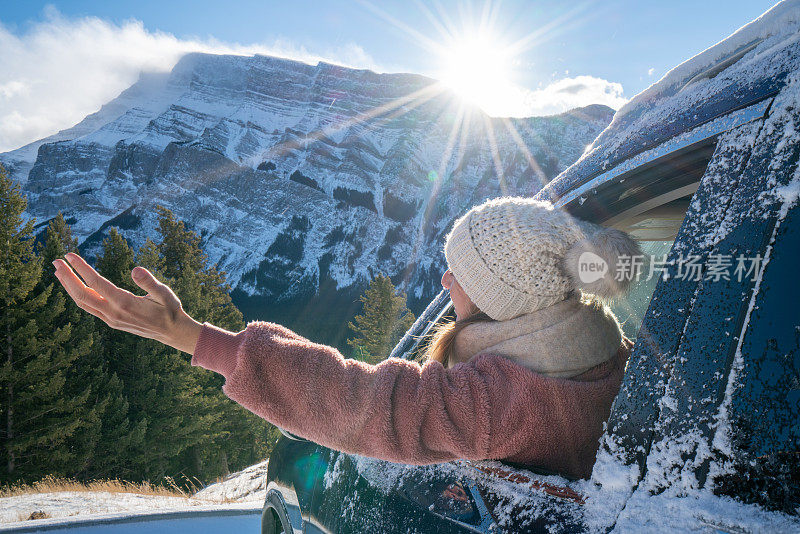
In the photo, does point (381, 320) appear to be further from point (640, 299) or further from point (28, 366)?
point (640, 299)

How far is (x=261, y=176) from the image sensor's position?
124m

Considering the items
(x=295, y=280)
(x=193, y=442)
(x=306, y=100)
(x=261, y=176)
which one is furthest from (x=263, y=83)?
(x=193, y=442)

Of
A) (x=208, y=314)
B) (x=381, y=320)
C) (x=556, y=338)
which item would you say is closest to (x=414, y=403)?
(x=556, y=338)

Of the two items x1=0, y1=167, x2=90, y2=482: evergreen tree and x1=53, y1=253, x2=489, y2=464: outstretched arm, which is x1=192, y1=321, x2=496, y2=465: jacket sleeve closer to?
x1=53, y1=253, x2=489, y2=464: outstretched arm

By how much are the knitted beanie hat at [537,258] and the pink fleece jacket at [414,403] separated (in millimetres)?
264

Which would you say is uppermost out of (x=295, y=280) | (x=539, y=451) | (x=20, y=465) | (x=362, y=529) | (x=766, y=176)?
(x=295, y=280)

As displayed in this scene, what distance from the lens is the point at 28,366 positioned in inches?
488

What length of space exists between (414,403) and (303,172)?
5148 inches

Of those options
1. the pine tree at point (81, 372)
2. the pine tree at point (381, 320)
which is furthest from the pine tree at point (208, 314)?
the pine tree at point (381, 320)

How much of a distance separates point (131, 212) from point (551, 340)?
407 feet

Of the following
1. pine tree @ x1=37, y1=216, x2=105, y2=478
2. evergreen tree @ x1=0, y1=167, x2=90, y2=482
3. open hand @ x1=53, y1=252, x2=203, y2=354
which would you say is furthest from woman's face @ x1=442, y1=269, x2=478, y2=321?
pine tree @ x1=37, y1=216, x2=105, y2=478

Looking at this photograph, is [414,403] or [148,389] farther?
[148,389]

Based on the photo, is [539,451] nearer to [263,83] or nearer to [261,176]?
[261,176]

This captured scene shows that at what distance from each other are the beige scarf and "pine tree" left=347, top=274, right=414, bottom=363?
20.8 m
